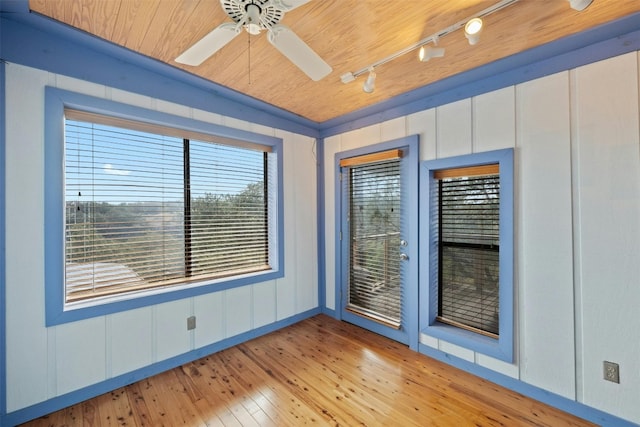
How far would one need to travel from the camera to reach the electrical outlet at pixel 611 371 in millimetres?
1625

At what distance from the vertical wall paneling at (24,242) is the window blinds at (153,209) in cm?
Result: 19

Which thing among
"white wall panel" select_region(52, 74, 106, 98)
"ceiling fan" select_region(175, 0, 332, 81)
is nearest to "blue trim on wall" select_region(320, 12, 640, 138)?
"ceiling fan" select_region(175, 0, 332, 81)

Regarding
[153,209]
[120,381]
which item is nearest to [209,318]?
[120,381]

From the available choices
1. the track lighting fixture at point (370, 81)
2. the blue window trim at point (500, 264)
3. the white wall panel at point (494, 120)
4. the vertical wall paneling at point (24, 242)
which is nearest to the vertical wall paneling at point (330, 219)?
the blue window trim at point (500, 264)

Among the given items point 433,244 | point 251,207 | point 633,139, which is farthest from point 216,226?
point 633,139

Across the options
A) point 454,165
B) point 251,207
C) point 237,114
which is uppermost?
point 237,114

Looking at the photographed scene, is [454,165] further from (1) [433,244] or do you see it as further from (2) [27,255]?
(2) [27,255]

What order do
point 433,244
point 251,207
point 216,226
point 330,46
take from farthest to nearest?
point 251,207 → point 216,226 → point 433,244 → point 330,46

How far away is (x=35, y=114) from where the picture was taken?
174cm

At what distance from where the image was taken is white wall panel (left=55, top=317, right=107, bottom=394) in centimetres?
181

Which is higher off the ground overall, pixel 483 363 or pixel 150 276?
pixel 150 276

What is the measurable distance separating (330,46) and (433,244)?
74.4 inches

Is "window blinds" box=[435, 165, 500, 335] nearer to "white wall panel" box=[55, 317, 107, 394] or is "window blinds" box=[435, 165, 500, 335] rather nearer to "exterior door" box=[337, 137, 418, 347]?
"exterior door" box=[337, 137, 418, 347]

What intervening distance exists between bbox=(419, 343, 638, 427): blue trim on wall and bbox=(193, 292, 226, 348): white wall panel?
2014 mm
